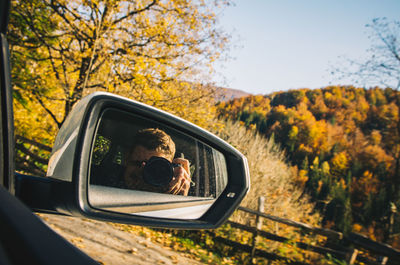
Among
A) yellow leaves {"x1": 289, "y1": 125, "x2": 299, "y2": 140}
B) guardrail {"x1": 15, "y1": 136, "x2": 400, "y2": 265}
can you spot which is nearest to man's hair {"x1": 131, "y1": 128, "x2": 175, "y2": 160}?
guardrail {"x1": 15, "y1": 136, "x2": 400, "y2": 265}

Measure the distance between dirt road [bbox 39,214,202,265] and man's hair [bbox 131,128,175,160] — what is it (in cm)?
385

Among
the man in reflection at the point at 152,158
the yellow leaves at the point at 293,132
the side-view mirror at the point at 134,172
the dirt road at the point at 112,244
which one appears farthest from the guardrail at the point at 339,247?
the yellow leaves at the point at 293,132

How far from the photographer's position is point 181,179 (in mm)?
1239

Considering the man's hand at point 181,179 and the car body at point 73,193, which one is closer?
the car body at point 73,193

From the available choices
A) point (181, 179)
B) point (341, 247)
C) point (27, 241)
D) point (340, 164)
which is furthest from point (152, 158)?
point (340, 164)

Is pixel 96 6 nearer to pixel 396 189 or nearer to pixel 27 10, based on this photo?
pixel 27 10

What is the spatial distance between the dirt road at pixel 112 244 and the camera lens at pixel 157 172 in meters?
3.92

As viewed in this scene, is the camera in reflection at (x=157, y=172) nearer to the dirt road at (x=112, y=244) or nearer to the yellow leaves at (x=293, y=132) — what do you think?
the dirt road at (x=112, y=244)

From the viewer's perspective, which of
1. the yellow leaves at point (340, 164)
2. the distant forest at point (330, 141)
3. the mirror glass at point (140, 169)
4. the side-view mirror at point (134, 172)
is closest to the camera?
the side-view mirror at point (134, 172)

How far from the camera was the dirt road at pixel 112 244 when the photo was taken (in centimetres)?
464

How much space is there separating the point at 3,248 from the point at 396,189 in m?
16.0

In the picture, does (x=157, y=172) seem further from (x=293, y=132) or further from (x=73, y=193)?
(x=293, y=132)

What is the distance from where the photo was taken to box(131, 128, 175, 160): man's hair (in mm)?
1131

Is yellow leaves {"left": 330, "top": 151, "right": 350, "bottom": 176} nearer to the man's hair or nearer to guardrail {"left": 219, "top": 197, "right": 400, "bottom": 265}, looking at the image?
guardrail {"left": 219, "top": 197, "right": 400, "bottom": 265}
